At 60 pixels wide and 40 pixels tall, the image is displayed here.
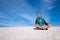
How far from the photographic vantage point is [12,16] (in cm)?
176

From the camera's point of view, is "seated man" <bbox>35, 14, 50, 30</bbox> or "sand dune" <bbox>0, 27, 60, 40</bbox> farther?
"seated man" <bbox>35, 14, 50, 30</bbox>

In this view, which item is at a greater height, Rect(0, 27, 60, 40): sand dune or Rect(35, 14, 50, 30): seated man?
Rect(35, 14, 50, 30): seated man

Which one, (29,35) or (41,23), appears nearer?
(29,35)

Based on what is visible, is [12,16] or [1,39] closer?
[1,39]

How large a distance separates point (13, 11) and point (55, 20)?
619 millimetres

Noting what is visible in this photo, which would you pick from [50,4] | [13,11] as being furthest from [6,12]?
[50,4]

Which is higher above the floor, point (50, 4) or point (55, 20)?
point (50, 4)

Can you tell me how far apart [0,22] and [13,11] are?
24 centimetres

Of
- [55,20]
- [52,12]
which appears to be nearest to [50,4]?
[52,12]

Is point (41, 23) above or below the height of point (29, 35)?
above

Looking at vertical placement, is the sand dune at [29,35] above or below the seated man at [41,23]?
below

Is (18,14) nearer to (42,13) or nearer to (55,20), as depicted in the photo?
(42,13)

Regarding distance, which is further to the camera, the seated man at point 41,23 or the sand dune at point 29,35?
the seated man at point 41,23

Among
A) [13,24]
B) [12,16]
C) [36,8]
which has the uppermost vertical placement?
[36,8]
